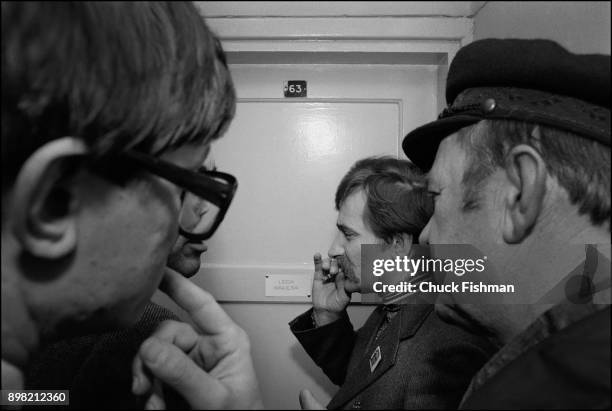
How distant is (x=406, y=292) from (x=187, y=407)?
2.87 ft

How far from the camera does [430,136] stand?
0.98 metres

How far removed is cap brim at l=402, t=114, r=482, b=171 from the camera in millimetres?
868

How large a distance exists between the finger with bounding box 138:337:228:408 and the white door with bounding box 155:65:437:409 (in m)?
1.30

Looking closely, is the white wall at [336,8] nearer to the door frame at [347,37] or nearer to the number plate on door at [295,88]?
the door frame at [347,37]

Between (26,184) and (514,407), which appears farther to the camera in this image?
(514,407)

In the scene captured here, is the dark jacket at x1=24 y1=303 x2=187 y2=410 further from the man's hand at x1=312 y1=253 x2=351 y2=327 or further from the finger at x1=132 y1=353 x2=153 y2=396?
the man's hand at x1=312 y1=253 x2=351 y2=327

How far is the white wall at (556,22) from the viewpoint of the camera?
3.21ft

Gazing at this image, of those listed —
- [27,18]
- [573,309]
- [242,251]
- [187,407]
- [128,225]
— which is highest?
[27,18]

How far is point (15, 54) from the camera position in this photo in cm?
43

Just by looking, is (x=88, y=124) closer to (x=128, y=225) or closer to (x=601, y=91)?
(x=128, y=225)

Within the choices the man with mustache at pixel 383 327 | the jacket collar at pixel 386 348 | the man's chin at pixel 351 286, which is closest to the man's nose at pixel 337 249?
the man with mustache at pixel 383 327

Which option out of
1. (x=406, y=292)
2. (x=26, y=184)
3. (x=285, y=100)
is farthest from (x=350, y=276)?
(x=26, y=184)

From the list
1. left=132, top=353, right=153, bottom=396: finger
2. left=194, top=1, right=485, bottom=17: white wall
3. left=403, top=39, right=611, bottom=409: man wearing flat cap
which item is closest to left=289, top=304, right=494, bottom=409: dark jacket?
left=403, top=39, right=611, bottom=409: man wearing flat cap

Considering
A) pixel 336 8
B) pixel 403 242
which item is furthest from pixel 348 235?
pixel 336 8
